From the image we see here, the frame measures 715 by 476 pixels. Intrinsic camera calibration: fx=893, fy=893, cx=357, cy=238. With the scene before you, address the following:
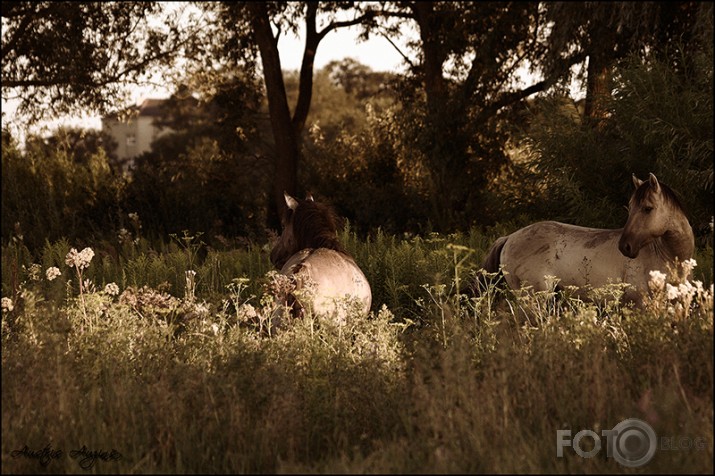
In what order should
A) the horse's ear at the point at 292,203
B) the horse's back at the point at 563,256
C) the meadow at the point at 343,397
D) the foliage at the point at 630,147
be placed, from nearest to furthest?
the meadow at the point at 343,397
the horse's back at the point at 563,256
the horse's ear at the point at 292,203
the foliage at the point at 630,147

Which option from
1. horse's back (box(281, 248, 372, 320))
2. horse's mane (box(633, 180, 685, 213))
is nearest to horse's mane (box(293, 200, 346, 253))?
horse's back (box(281, 248, 372, 320))

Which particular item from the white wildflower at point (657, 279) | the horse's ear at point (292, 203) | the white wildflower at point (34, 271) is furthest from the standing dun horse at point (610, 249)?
the white wildflower at point (34, 271)

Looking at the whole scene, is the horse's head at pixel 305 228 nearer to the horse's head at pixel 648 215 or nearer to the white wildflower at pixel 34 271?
the white wildflower at pixel 34 271

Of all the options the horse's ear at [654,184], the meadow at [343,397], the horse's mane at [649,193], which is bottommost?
the meadow at [343,397]

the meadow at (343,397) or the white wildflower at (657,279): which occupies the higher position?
the white wildflower at (657,279)

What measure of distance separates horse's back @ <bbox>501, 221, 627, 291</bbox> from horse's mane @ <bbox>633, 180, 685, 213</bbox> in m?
0.70

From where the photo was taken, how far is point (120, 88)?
21.8 meters

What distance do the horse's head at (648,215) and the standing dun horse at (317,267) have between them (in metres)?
2.40

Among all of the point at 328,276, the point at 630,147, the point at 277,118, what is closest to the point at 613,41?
the point at 630,147

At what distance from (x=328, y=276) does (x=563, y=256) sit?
2371mm

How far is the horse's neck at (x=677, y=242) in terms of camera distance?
787 centimetres

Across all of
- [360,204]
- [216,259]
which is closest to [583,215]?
[216,259]

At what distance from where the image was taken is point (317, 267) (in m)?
8.02

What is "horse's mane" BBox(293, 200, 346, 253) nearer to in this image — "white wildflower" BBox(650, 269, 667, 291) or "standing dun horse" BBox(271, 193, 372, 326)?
"standing dun horse" BBox(271, 193, 372, 326)
